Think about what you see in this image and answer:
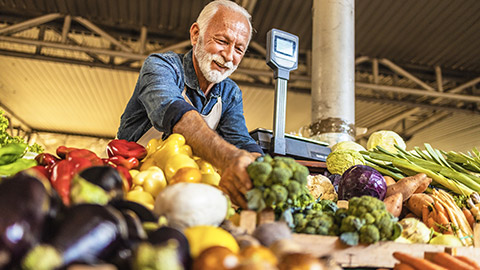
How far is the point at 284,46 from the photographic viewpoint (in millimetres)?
2414

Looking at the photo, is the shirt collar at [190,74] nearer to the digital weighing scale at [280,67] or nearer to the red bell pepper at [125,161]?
the digital weighing scale at [280,67]

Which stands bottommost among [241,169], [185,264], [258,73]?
[185,264]

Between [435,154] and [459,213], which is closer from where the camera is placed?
[459,213]

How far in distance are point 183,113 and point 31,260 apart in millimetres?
1107

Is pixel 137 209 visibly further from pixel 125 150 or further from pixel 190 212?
pixel 125 150

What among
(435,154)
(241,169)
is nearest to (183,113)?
(241,169)

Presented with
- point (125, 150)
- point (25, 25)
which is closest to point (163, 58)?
point (125, 150)

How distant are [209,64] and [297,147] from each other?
0.85m

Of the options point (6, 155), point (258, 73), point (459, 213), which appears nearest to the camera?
point (6, 155)

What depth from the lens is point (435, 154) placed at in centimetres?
244

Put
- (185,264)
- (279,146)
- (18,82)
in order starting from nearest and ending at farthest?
(185,264), (279,146), (18,82)

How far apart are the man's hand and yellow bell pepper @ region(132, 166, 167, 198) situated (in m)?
0.25

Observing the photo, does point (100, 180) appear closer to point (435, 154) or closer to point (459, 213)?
point (459, 213)

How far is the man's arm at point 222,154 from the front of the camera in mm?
1286
